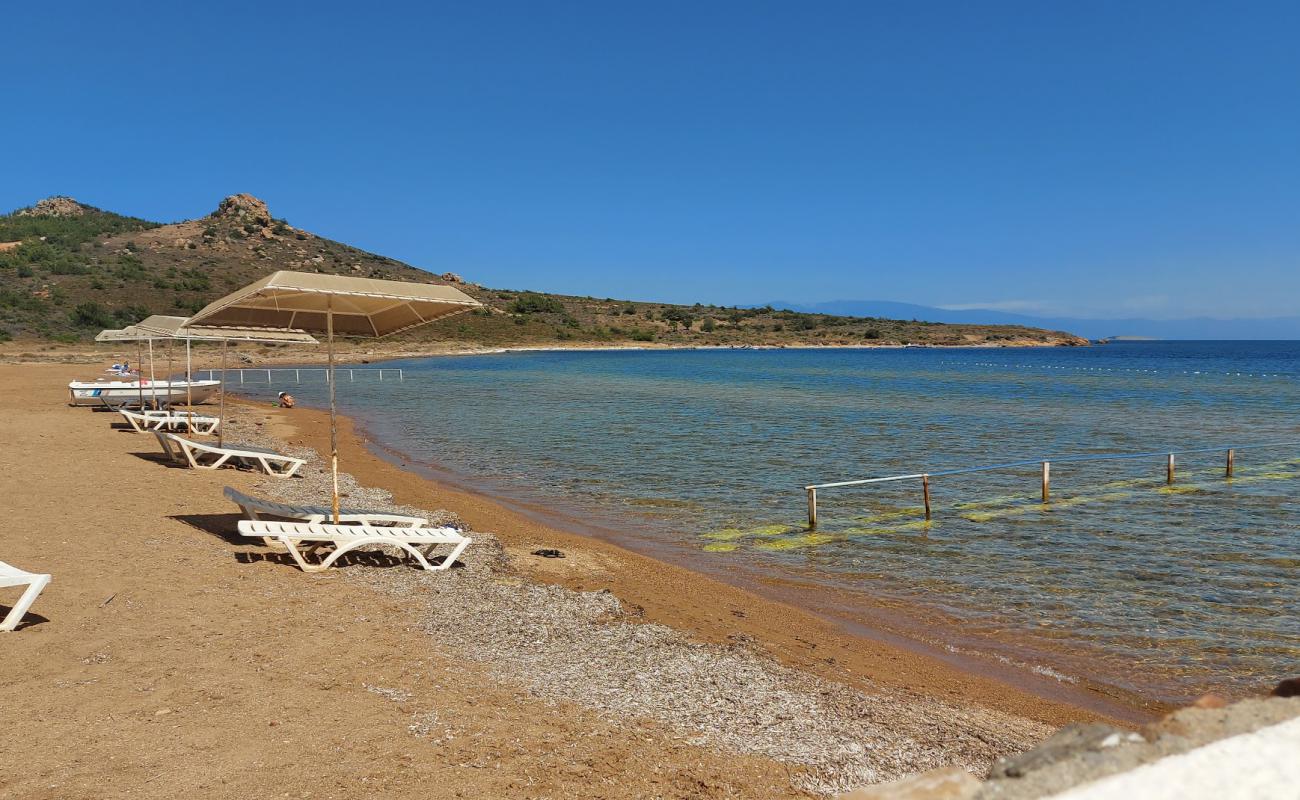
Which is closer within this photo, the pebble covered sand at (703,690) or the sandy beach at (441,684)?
the sandy beach at (441,684)

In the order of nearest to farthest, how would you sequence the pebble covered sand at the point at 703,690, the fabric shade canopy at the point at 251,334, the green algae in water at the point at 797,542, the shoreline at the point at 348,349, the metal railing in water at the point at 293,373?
the pebble covered sand at the point at 703,690 < the green algae in water at the point at 797,542 < the fabric shade canopy at the point at 251,334 < the metal railing in water at the point at 293,373 < the shoreline at the point at 348,349

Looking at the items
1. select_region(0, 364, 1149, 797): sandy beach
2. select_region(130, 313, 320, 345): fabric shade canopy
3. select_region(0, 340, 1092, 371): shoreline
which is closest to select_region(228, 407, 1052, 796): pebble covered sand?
select_region(0, 364, 1149, 797): sandy beach

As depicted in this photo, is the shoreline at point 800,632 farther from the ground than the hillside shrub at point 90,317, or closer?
closer

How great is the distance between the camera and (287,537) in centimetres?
772

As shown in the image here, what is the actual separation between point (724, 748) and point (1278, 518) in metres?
12.1

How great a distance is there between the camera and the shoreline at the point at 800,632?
6.04 meters

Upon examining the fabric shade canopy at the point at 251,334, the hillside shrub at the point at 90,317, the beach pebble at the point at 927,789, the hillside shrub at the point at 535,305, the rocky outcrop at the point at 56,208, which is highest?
the rocky outcrop at the point at 56,208

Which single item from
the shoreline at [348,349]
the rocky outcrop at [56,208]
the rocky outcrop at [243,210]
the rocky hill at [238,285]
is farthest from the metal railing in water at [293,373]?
the rocky outcrop at [56,208]

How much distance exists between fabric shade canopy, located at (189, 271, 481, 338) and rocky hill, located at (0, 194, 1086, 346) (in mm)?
47913

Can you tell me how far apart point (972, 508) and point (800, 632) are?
6955 mm

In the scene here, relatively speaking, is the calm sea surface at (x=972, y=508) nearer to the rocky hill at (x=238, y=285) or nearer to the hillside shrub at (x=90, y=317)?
the rocky hill at (x=238, y=285)

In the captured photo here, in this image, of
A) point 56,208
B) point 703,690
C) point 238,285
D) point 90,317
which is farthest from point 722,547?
point 56,208

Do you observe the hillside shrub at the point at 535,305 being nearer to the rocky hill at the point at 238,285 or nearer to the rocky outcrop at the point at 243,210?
the rocky hill at the point at 238,285

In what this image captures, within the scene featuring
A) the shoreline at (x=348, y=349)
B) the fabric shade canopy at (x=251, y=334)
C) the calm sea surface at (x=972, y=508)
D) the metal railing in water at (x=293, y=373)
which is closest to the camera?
the calm sea surface at (x=972, y=508)
